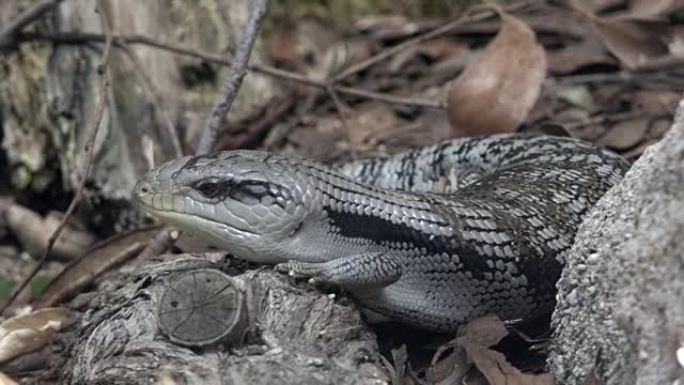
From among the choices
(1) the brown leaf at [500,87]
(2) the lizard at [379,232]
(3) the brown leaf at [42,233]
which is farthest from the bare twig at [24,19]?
(2) the lizard at [379,232]

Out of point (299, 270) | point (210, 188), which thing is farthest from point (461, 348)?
point (210, 188)

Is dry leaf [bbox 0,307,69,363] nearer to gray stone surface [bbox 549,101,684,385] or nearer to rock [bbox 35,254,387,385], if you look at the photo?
rock [bbox 35,254,387,385]

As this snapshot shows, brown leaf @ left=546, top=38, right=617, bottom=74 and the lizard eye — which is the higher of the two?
the lizard eye

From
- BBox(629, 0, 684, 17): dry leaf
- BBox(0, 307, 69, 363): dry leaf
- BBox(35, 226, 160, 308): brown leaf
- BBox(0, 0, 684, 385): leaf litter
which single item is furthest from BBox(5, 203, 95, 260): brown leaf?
BBox(629, 0, 684, 17): dry leaf

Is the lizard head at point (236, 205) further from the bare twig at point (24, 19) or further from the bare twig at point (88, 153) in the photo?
the bare twig at point (24, 19)

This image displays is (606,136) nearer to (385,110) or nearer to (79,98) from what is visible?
(385,110)

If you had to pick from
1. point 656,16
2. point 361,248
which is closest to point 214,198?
point 361,248

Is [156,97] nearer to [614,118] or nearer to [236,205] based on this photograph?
[236,205]
